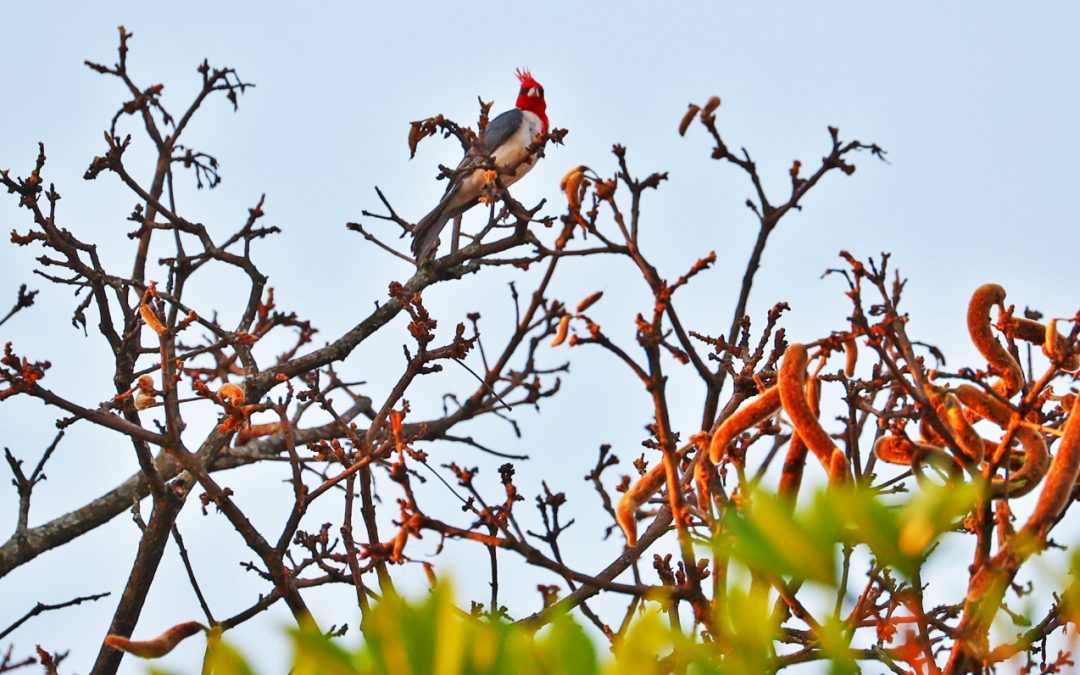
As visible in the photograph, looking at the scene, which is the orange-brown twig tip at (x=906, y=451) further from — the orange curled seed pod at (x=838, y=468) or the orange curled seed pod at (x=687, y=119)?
the orange curled seed pod at (x=687, y=119)

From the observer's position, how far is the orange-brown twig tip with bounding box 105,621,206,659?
210 centimetres

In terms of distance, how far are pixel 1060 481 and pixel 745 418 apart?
63 centimetres

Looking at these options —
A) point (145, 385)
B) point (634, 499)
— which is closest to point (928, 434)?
point (634, 499)

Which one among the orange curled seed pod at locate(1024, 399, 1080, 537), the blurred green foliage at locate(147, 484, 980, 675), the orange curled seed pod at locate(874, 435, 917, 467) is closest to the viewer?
the blurred green foliage at locate(147, 484, 980, 675)

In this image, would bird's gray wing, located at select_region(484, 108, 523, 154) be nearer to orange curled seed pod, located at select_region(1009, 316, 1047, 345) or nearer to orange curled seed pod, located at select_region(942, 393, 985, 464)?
orange curled seed pod, located at select_region(1009, 316, 1047, 345)

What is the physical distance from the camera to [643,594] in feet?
7.61

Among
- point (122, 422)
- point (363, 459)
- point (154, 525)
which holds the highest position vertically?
point (154, 525)

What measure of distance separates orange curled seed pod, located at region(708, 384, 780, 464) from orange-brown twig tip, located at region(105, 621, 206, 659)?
3.38ft

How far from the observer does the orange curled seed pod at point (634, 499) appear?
2.42m

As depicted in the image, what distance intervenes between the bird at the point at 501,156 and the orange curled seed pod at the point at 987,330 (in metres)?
2.46

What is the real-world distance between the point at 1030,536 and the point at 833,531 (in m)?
0.73

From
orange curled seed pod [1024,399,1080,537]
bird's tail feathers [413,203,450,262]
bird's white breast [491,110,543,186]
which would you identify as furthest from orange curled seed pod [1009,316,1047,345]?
bird's white breast [491,110,543,186]

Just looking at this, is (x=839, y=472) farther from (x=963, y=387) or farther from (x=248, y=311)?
(x=248, y=311)

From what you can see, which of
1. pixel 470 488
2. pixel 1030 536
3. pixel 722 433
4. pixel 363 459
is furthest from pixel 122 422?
pixel 1030 536
